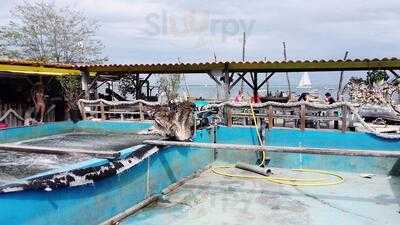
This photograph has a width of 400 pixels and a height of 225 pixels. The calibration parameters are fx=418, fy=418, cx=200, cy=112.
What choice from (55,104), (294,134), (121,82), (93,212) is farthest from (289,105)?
(121,82)

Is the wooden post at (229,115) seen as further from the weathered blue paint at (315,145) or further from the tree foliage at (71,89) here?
the tree foliage at (71,89)

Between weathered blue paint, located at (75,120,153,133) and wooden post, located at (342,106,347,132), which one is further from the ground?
wooden post, located at (342,106,347,132)

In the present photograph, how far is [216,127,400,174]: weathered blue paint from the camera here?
31.7 ft

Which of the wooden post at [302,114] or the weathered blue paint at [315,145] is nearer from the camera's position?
the weathered blue paint at [315,145]

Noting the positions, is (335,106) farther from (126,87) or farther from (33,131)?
(126,87)

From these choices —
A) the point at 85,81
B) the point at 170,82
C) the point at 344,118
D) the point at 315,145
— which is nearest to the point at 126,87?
the point at 170,82

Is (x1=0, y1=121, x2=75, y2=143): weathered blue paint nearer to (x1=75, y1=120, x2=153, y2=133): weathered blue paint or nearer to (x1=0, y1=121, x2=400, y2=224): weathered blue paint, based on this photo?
(x1=0, y1=121, x2=400, y2=224): weathered blue paint

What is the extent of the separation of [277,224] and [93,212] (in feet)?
9.19

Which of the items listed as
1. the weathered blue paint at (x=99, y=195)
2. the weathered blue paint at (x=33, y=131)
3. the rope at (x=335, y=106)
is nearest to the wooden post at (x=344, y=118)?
the rope at (x=335, y=106)

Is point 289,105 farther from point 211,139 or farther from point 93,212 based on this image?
point 93,212

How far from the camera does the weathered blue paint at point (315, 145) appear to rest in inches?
380

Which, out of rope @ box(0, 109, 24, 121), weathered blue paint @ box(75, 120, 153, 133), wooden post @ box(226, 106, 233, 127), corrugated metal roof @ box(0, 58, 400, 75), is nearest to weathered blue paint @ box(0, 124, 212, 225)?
wooden post @ box(226, 106, 233, 127)

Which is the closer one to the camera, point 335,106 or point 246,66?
point 335,106

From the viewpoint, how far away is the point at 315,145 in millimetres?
10234
